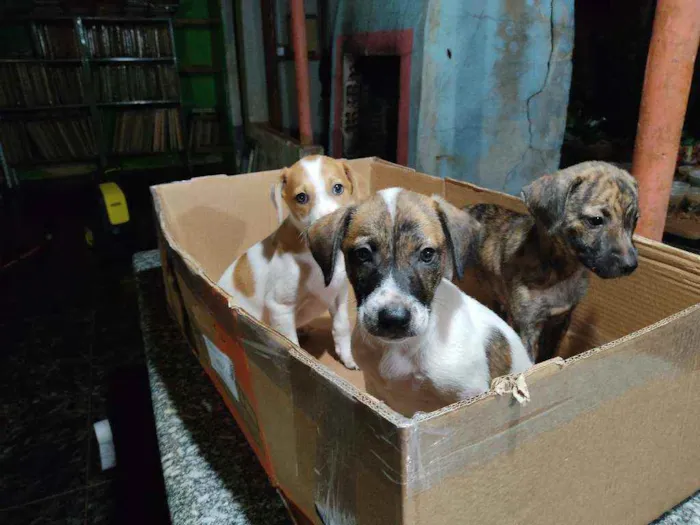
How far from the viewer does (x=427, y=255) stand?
132cm

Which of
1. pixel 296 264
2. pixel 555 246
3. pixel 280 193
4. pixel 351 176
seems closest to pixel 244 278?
pixel 296 264

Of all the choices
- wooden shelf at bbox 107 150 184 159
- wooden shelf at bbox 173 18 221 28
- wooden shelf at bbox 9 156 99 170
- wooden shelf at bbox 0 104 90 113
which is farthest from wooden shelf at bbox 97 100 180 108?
wooden shelf at bbox 173 18 221 28

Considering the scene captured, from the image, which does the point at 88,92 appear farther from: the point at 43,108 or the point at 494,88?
the point at 494,88

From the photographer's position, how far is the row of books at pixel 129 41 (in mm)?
7098

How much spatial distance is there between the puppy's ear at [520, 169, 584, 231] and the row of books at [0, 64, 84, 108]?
7.39 metres

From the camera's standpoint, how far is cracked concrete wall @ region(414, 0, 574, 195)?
10.3 feet

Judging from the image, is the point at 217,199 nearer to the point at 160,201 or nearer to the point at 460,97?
the point at 160,201

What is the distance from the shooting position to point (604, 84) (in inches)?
258

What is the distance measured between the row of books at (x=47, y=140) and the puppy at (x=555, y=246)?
23.3ft

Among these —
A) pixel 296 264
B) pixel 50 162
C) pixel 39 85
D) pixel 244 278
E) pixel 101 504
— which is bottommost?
pixel 101 504

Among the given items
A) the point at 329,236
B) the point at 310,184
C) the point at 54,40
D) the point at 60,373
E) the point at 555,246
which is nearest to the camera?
the point at 329,236

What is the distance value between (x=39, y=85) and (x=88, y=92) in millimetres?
605

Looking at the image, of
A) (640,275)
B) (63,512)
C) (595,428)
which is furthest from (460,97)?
(63,512)

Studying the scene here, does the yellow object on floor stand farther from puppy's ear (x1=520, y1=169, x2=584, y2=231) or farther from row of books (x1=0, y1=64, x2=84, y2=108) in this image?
puppy's ear (x1=520, y1=169, x2=584, y2=231)
